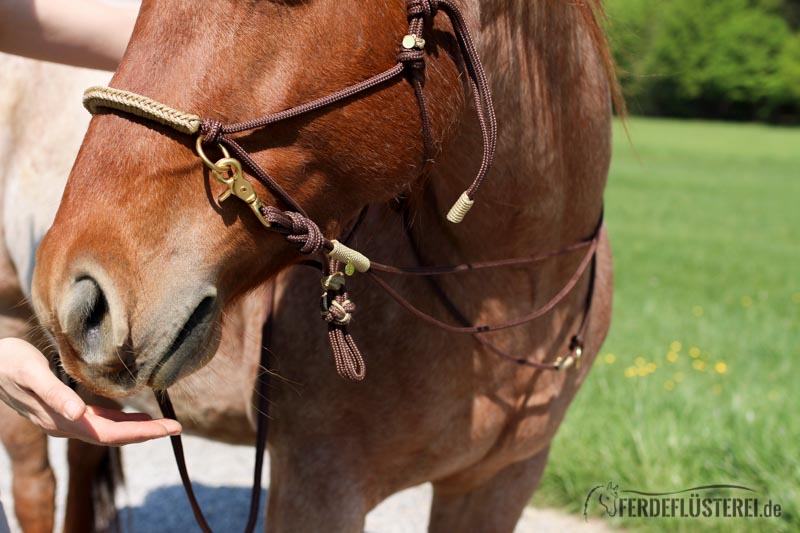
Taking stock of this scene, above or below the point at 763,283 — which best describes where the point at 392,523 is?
above

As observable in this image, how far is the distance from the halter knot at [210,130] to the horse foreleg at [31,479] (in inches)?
83.5

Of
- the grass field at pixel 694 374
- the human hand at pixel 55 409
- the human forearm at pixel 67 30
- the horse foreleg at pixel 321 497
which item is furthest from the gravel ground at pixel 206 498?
the human hand at pixel 55 409

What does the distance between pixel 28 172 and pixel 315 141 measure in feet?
5.67

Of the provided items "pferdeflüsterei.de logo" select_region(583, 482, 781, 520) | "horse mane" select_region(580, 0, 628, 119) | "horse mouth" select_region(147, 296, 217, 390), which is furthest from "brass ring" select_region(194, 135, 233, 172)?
"pferdeflüsterei.de logo" select_region(583, 482, 781, 520)

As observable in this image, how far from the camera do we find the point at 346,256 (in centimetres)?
152

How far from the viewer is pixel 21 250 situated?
2762mm

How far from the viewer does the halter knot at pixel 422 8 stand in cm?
144

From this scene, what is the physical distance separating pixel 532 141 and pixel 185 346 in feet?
2.93

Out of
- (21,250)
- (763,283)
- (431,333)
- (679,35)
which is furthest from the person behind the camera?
(679,35)

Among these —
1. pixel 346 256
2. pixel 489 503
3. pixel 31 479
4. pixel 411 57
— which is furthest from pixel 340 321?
pixel 31 479

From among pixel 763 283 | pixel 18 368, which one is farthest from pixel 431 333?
pixel 763 283

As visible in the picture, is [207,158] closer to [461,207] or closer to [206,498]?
[461,207]

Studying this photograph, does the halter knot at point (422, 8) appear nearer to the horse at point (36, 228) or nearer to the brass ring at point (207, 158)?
the brass ring at point (207, 158)

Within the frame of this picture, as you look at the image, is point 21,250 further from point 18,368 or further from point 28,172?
point 18,368
